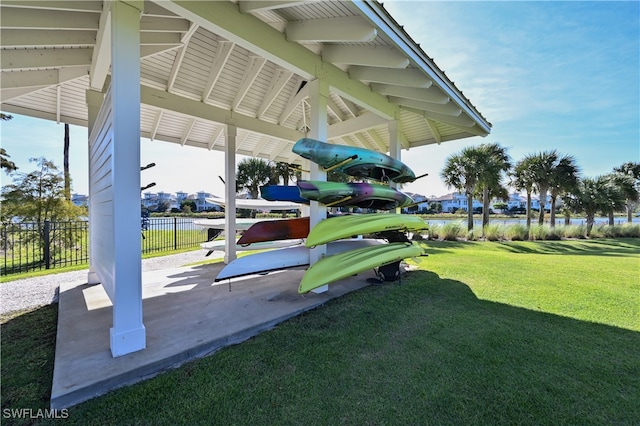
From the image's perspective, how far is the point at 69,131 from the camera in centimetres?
1641

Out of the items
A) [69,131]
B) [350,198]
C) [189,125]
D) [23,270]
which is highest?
[69,131]

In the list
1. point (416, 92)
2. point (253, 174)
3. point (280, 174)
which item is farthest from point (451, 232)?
point (253, 174)

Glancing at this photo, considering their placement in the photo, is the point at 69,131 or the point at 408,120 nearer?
the point at 408,120

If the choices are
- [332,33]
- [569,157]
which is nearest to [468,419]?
A: [332,33]

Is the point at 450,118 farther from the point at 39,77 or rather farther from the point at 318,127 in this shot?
the point at 39,77

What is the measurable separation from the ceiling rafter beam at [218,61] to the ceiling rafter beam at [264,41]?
1.40m

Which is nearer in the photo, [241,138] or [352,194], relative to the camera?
[352,194]

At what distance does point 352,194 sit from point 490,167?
14106 mm

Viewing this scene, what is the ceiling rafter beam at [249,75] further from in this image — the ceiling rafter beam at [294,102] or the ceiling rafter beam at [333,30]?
the ceiling rafter beam at [333,30]

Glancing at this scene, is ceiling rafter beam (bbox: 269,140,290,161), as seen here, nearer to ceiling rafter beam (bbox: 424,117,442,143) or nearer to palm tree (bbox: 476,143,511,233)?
ceiling rafter beam (bbox: 424,117,442,143)

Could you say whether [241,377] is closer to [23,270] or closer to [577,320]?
[577,320]

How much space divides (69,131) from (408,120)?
20.8 m

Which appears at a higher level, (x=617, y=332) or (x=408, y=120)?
(x=408, y=120)

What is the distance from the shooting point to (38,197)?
9.12 meters
